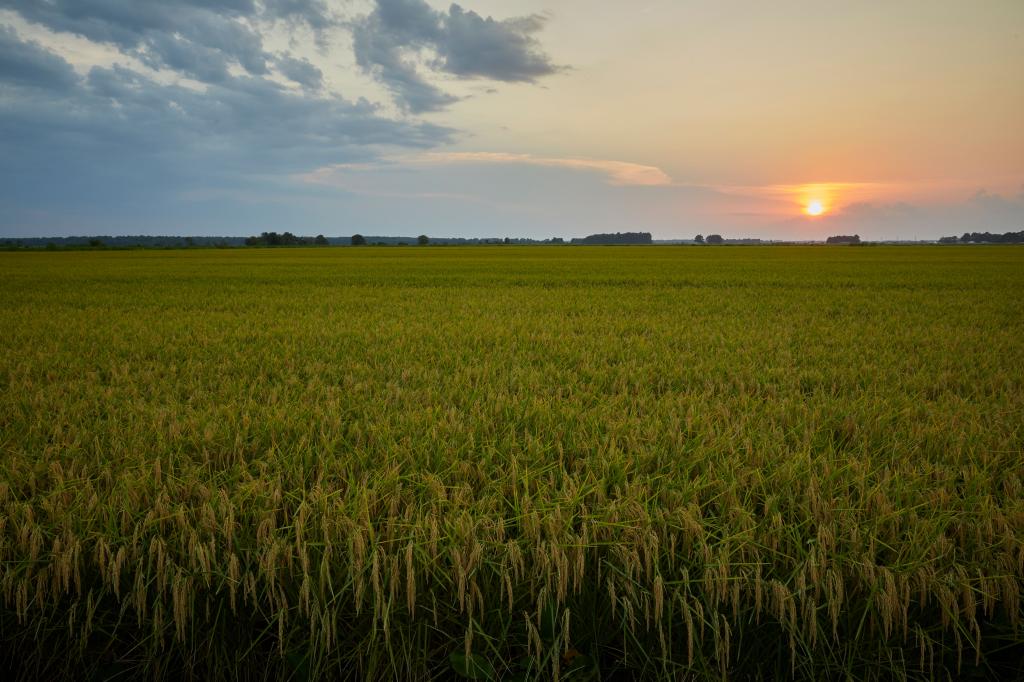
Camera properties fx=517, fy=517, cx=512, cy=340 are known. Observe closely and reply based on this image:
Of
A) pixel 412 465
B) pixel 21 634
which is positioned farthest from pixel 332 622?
pixel 21 634

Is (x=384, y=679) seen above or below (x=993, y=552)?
below

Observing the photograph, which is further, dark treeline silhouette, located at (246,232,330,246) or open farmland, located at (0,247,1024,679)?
dark treeline silhouette, located at (246,232,330,246)

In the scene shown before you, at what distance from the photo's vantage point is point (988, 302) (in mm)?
13133

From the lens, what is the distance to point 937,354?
661 cm

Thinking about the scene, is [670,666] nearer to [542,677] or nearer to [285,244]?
[542,677]

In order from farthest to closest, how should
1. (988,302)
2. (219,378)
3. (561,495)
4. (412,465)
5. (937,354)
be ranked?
(988,302) < (937,354) < (219,378) < (412,465) < (561,495)

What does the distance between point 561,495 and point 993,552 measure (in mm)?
1771

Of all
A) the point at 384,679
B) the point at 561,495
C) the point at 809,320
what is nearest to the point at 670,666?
the point at 561,495

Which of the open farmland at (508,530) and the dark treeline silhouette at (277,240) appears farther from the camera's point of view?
the dark treeline silhouette at (277,240)

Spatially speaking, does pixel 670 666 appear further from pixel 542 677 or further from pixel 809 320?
pixel 809 320

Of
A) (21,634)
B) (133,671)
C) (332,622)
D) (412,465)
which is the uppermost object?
(412,465)

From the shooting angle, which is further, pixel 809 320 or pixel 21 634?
pixel 809 320

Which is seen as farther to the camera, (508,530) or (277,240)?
(277,240)

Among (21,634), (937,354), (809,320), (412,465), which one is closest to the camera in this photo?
(21,634)
